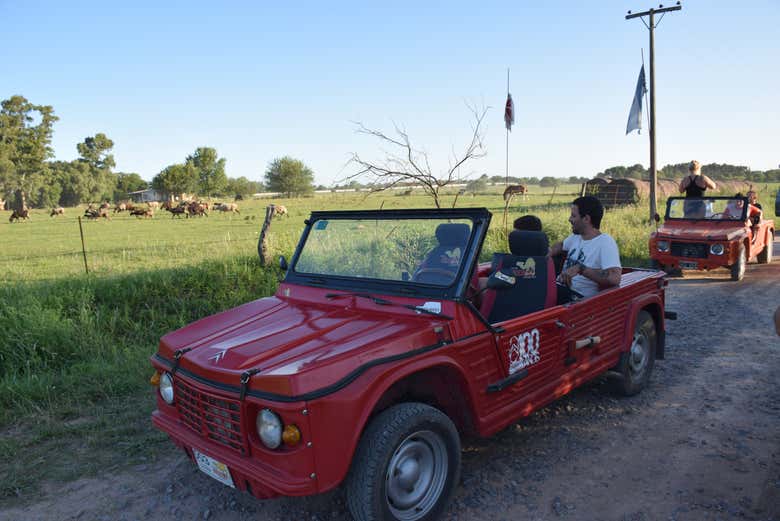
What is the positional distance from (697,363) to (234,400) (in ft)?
16.0

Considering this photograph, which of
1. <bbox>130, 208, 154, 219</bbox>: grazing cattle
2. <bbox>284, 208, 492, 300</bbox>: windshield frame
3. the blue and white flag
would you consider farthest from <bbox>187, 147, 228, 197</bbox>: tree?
<bbox>284, 208, 492, 300</bbox>: windshield frame

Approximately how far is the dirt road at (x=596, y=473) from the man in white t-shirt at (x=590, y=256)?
911 millimetres

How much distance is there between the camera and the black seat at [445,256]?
3256 millimetres

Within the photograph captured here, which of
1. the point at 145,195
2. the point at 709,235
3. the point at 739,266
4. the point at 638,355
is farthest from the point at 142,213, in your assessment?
the point at 145,195

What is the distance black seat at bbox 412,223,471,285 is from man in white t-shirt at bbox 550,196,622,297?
1517 millimetres

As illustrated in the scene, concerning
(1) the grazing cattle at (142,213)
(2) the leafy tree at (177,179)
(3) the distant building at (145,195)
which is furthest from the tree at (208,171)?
(1) the grazing cattle at (142,213)

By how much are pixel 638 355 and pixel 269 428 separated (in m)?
3.62

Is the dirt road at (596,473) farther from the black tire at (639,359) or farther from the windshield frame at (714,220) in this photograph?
the windshield frame at (714,220)

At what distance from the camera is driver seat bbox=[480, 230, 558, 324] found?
383 cm

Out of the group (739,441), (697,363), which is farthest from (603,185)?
(739,441)

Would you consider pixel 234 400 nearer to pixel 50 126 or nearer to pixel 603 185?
pixel 603 185

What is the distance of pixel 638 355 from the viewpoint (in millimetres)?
4773

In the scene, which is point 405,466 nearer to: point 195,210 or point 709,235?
point 709,235

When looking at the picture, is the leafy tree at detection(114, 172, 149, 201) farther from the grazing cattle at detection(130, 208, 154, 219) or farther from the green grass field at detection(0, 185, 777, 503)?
the green grass field at detection(0, 185, 777, 503)
